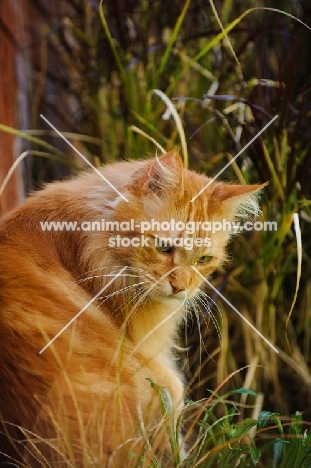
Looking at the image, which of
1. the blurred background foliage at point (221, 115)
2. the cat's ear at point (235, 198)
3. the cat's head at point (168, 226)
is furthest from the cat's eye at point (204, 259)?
the blurred background foliage at point (221, 115)

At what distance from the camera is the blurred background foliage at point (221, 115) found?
1685mm

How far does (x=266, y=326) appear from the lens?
1.73 metres

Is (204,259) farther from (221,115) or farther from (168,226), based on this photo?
(221,115)

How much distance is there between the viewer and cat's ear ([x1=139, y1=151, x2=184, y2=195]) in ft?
4.32

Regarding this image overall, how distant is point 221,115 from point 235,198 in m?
0.37

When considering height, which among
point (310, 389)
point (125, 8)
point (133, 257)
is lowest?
point (310, 389)

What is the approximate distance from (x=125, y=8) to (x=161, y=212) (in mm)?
710

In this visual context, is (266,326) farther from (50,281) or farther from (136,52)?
(136,52)

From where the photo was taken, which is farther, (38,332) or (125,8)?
(125,8)

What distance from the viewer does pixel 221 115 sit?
66.8 inches

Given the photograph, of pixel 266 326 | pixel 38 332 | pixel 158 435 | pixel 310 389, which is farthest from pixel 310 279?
pixel 38 332

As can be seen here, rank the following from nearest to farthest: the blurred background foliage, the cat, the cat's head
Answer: the cat < the cat's head < the blurred background foliage

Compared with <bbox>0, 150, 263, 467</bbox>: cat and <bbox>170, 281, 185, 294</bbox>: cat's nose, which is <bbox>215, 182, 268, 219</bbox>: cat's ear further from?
<bbox>170, 281, 185, 294</bbox>: cat's nose

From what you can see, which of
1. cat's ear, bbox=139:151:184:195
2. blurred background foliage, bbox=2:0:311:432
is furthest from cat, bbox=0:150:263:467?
blurred background foliage, bbox=2:0:311:432
